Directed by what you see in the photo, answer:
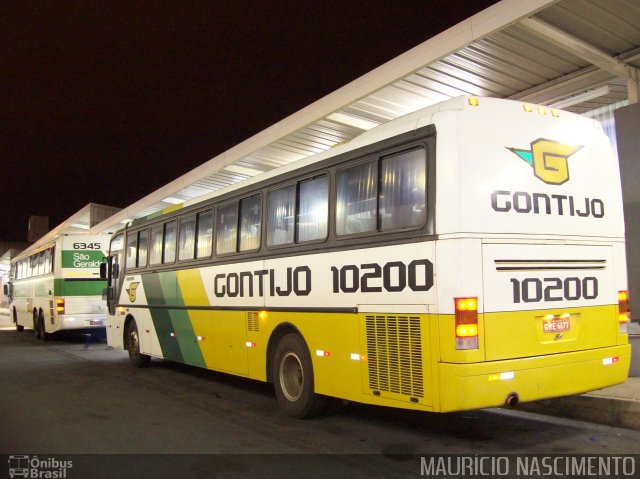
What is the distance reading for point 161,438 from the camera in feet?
21.6

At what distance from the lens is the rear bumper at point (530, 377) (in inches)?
207

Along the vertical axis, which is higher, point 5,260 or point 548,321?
point 5,260

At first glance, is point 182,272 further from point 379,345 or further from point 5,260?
point 5,260

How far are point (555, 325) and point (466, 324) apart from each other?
1.17 meters

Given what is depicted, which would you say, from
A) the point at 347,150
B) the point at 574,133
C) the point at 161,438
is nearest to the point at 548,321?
the point at 574,133

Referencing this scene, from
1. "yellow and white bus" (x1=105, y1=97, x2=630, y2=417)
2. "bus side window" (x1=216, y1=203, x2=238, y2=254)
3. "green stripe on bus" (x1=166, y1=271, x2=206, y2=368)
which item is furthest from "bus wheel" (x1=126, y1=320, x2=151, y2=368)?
"yellow and white bus" (x1=105, y1=97, x2=630, y2=417)

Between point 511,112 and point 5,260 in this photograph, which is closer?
point 511,112

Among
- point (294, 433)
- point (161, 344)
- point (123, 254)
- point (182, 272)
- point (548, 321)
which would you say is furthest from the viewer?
point (123, 254)

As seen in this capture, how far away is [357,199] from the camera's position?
6.68 metres

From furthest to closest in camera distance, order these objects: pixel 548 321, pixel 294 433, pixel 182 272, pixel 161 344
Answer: pixel 161 344, pixel 182 272, pixel 294 433, pixel 548 321

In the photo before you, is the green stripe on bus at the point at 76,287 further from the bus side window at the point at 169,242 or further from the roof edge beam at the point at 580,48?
the roof edge beam at the point at 580,48

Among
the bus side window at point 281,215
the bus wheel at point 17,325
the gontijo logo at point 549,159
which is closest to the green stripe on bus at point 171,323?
the bus side window at point 281,215

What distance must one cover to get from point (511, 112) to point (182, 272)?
668 cm

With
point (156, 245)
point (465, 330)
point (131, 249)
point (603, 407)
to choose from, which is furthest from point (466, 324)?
point (131, 249)
